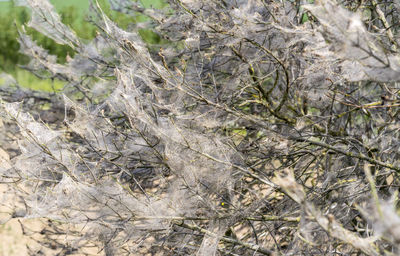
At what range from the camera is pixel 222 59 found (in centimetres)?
549

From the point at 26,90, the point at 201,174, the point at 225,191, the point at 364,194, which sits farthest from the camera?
the point at 26,90

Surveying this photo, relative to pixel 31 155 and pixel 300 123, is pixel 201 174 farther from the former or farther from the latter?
pixel 31 155

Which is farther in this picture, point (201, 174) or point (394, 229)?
point (201, 174)

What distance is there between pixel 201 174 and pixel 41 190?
1.88 m

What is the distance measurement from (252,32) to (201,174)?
1291 mm

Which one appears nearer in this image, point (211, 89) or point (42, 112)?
point (211, 89)

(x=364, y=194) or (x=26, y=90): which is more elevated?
(x=364, y=194)

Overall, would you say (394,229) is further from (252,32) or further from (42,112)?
(42,112)

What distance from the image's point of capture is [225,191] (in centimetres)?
466

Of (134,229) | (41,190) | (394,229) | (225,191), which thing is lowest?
(41,190)

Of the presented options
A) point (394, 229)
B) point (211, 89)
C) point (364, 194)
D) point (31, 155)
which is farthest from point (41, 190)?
point (394, 229)

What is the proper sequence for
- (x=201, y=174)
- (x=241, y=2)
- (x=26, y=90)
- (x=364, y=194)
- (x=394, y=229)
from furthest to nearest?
(x=26, y=90)
(x=241, y=2)
(x=364, y=194)
(x=201, y=174)
(x=394, y=229)

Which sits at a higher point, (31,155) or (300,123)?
(300,123)

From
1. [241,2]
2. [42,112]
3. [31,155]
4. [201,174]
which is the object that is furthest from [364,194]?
[42,112]
